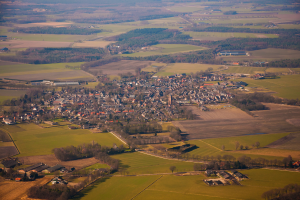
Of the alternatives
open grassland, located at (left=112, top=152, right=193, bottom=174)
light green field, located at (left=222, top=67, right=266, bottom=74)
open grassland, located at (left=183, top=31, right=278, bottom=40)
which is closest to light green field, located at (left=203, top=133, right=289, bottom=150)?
open grassland, located at (left=112, top=152, right=193, bottom=174)

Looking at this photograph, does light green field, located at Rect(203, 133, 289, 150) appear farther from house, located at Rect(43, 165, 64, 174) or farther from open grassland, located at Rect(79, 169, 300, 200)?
house, located at Rect(43, 165, 64, 174)

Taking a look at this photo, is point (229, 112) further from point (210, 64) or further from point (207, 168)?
point (210, 64)

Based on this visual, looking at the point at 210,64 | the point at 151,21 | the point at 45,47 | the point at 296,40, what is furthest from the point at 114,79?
the point at 151,21

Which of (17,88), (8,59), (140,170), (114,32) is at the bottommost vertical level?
(140,170)

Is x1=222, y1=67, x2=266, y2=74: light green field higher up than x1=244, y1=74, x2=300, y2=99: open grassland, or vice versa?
x1=222, y1=67, x2=266, y2=74: light green field

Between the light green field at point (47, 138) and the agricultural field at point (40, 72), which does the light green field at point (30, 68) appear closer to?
the agricultural field at point (40, 72)

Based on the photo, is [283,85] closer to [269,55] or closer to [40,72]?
[269,55]
